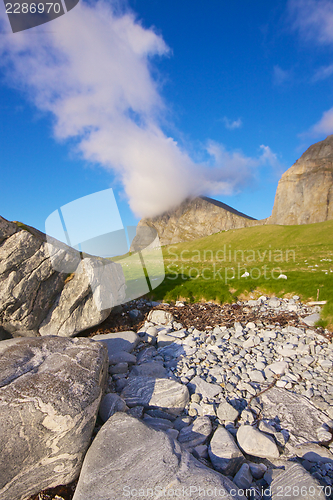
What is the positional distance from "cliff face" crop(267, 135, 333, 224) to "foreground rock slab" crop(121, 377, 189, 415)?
131 meters

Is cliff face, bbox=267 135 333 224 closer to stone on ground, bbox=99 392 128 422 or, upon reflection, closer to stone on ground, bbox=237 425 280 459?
stone on ground, bbox=237 425 280 459

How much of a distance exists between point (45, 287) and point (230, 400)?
8247 mm

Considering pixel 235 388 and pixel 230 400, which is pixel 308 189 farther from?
pixel 230 400

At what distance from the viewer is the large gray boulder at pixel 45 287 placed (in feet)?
31.7

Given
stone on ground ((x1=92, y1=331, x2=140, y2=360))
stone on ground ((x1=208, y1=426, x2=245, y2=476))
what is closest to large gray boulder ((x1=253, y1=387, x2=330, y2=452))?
stone on ground ((x1=208, y1=426, x2=245, y2=476))

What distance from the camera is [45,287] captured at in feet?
34.0

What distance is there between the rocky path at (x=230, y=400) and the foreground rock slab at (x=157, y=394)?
28 millimetres

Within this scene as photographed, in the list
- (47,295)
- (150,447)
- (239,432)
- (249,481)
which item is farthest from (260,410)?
(47,295)

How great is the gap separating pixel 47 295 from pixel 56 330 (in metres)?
1.53

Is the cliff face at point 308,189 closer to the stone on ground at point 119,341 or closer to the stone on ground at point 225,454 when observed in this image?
the stone on ground at point 119,341

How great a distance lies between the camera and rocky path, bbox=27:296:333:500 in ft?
14.4

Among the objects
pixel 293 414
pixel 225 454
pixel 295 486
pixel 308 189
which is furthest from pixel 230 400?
pixel 308 189

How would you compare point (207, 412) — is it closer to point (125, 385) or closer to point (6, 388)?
point (125, 385)

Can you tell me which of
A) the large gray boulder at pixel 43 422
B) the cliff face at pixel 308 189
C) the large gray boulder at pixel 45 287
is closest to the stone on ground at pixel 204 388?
the large gray boulder at pixel 43 422
